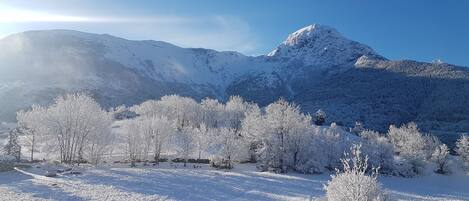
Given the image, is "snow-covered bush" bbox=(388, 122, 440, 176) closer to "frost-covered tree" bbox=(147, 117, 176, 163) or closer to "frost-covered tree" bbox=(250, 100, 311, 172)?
"frost-covered tree" bbox=(250, 100, 311, 172)

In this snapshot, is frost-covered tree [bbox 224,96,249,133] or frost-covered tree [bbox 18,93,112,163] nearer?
frost-covered tree [bbox 18,93,112,163]

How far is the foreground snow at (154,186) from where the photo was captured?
45.6 m

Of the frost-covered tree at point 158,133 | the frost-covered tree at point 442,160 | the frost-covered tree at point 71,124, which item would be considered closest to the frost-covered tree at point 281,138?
the frost-covered tree at point 158,133

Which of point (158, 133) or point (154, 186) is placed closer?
point (154, 186)

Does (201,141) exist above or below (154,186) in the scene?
above

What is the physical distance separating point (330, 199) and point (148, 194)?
2239cm

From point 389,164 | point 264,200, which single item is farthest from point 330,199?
point 389,164

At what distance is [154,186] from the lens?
173ft

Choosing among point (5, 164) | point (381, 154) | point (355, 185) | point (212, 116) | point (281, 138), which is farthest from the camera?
point (212, 116)

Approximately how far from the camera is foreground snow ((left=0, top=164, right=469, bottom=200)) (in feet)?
150

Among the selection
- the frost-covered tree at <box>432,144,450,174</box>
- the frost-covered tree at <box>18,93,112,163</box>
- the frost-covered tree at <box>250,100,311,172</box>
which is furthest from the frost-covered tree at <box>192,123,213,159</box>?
the frost-covered tree at <box>432,144,450,174</box>

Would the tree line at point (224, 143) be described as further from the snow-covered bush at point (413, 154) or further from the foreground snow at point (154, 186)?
the foreground snow at point (154, 186)

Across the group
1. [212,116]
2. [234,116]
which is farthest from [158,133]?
[212,116]

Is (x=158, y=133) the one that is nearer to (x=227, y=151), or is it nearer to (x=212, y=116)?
(x=227, y=151)
